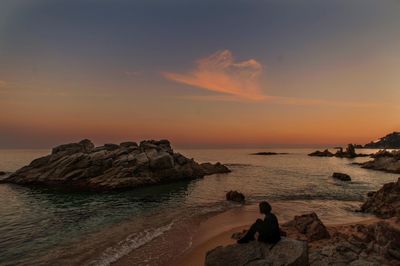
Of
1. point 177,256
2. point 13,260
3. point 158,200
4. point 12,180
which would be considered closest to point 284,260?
point 177,256

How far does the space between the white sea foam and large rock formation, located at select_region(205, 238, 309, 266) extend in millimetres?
8131

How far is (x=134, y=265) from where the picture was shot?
1569 centimetres

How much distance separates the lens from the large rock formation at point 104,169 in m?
55.1

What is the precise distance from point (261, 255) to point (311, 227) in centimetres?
970

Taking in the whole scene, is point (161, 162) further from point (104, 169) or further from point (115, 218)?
point (115, 218)

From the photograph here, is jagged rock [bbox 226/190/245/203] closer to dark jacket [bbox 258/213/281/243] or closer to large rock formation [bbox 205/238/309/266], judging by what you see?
large rock formation [bbox 205/238/309/266]

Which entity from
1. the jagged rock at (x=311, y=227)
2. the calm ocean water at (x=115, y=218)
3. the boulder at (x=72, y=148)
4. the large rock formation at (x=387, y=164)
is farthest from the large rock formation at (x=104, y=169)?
the large rock formation at (x=387, y=164)

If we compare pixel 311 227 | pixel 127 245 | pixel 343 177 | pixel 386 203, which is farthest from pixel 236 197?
pixel 343 177

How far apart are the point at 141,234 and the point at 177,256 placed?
615cm

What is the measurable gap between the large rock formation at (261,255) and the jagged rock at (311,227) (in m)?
7.55

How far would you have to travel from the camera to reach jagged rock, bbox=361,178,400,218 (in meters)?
28.1

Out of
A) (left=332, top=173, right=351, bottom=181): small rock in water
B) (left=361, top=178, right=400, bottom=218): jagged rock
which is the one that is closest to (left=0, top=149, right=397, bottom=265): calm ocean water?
(left=361, top=178, right=400, bottom=218): jagged rock

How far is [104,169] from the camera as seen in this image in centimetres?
5947

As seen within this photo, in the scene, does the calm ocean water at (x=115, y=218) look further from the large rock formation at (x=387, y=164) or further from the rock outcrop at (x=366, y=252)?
the large rock formation at (x=387, y=164)
